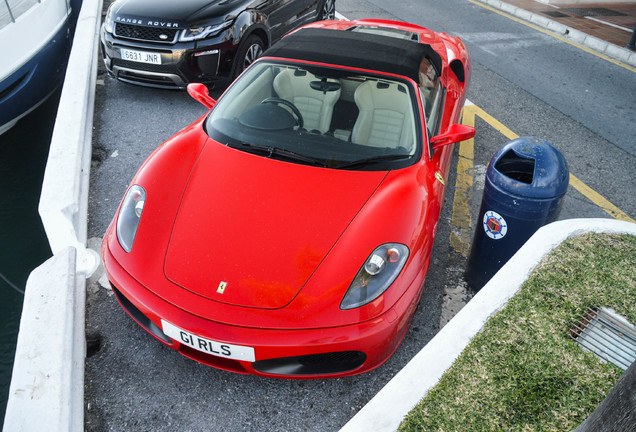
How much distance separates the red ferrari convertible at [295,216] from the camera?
2410 mm

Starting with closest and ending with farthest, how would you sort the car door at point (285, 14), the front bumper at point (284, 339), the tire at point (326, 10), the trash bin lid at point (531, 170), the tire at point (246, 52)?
1. the front bumper at point (284, 339)
2. the trash bin lid at point (531, 170)
3. the tire at point (246, 52)
4. the car door at point (285, 14)
5. the tire at point (326, 10)

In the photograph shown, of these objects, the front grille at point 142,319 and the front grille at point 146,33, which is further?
the front grille at point 146,33

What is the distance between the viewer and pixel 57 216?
3502mm

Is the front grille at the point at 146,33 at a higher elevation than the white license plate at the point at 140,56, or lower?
higher

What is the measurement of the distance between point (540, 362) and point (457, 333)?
1.52 ft

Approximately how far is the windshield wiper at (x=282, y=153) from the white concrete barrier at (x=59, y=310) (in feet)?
4.61

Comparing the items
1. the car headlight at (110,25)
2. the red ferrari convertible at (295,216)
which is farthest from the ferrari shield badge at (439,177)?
the car headlight at (110,25)

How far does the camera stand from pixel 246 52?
5.86m

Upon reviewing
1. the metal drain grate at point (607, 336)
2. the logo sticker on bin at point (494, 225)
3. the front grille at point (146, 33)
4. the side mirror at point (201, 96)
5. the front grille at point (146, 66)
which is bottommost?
the metal drain grate at point (607, 336)

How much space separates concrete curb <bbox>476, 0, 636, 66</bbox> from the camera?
8.36m

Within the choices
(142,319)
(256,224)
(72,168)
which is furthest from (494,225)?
(72,168)

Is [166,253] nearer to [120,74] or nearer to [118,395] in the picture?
[118,395]

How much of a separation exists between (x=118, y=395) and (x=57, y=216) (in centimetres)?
150

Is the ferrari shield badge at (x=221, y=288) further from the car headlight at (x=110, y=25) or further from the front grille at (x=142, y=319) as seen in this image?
the car headlight at (x=110, y=25)
